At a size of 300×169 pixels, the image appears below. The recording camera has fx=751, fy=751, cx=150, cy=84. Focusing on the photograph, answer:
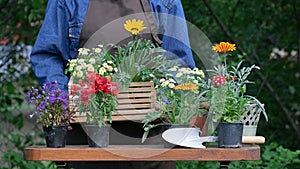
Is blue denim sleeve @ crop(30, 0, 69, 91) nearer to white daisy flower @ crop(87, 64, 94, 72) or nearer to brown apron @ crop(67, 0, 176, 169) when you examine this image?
brown apron @ crop(67, 0, 176, 169)

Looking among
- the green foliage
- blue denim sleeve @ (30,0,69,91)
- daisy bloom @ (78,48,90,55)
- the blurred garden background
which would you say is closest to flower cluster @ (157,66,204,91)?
daisy bloom @ (78,48,90,55)

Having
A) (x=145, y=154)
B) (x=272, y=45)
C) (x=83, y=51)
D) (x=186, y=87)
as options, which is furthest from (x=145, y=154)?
(x=272, y=45)

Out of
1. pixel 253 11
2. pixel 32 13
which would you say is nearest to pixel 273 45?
pixel 253 11

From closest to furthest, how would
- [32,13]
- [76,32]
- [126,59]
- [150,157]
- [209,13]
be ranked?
1. [150,157]
2. [126,59]
3. [76,32]
4. [32,13]
5. [209,13]

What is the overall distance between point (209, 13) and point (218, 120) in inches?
107

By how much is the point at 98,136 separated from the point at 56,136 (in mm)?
134

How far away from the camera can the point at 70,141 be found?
2.58 metres

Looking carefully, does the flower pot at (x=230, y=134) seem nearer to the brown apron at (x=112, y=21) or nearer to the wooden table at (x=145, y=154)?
the wooden table at (x=145, y=154)

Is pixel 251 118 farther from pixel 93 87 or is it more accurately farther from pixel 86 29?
pixel 86 29

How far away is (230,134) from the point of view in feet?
7.79

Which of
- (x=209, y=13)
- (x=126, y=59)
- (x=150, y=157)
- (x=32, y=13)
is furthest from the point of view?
(x=209, y=13)

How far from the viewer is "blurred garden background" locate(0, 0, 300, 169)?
512 centimetres

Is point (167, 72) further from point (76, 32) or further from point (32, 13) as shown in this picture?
point (32, 13)

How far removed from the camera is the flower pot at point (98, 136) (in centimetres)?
239
